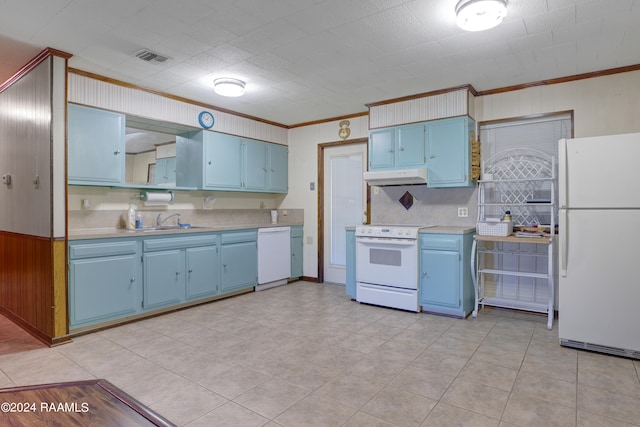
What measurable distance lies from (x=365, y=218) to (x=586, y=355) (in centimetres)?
283

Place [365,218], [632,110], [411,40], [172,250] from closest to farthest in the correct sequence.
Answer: [411,40] → [632,110] → [172,250] → [365,218]

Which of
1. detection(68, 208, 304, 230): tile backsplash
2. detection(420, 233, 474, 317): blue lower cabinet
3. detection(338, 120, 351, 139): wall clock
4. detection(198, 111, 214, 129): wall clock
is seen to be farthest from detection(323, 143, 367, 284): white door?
detection(198, 111, 214, 129): wall clock

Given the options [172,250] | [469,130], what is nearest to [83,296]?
[172,250]

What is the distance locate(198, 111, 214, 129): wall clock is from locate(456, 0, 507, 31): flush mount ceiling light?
3.06 m

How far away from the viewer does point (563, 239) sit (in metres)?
2.90

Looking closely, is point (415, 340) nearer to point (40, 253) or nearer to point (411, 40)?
point (411, 40)

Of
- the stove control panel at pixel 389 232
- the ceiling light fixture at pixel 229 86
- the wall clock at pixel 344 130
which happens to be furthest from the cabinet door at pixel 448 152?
the ceiling light fixture at pixel 229 86

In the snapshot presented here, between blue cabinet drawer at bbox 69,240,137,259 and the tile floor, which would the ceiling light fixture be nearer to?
blue cabinet drawer at bbox 69,240,137,259

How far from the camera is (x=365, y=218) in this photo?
505cm

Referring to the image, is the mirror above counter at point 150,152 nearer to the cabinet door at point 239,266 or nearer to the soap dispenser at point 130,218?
the soap dispenser at point 130,218

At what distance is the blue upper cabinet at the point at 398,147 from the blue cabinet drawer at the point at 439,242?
870 millimetres

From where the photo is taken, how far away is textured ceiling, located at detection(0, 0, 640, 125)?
7.88 ft

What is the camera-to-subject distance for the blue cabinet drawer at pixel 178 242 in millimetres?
3680

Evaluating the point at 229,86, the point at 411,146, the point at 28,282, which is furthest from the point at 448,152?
the point at 28,282
